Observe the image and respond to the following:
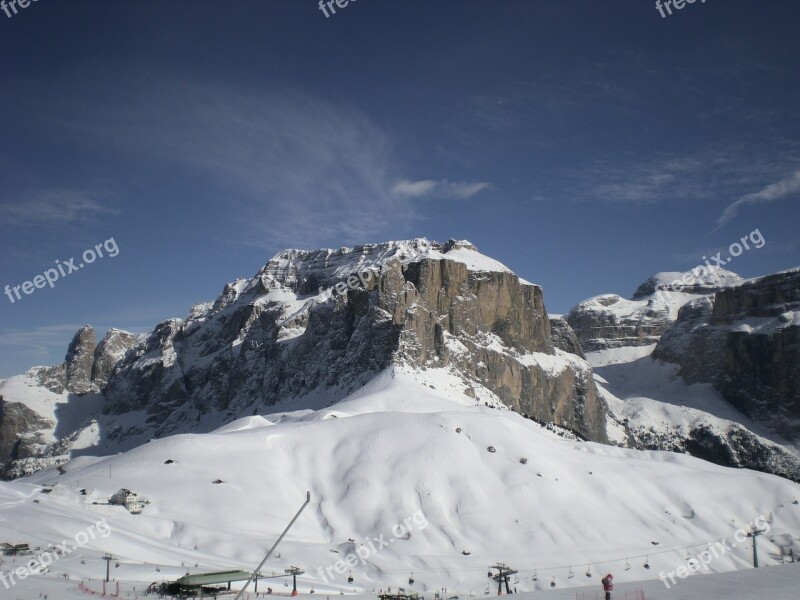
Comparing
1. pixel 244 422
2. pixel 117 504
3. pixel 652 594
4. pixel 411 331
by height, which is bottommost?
pixel 652 594

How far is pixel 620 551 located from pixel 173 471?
56.0 m

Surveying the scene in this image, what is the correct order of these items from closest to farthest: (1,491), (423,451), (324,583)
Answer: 1. (324,583)
2. (1,491)
3. (423,451)

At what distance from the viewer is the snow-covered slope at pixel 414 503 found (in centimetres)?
6894

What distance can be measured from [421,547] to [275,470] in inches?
932

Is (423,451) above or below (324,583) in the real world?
above

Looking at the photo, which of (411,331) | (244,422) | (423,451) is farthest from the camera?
(411,331)

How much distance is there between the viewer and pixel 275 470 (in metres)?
92.8

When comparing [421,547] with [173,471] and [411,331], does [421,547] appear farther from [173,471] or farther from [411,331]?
[411,331]

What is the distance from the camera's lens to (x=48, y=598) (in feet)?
104

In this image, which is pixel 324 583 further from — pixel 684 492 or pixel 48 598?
pixel 684 492

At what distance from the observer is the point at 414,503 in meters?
89.6

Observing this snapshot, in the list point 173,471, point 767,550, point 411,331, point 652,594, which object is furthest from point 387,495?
point 411,331

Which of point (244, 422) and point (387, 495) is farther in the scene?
point (244, 422)

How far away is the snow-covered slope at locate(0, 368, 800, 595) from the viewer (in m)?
68.9
